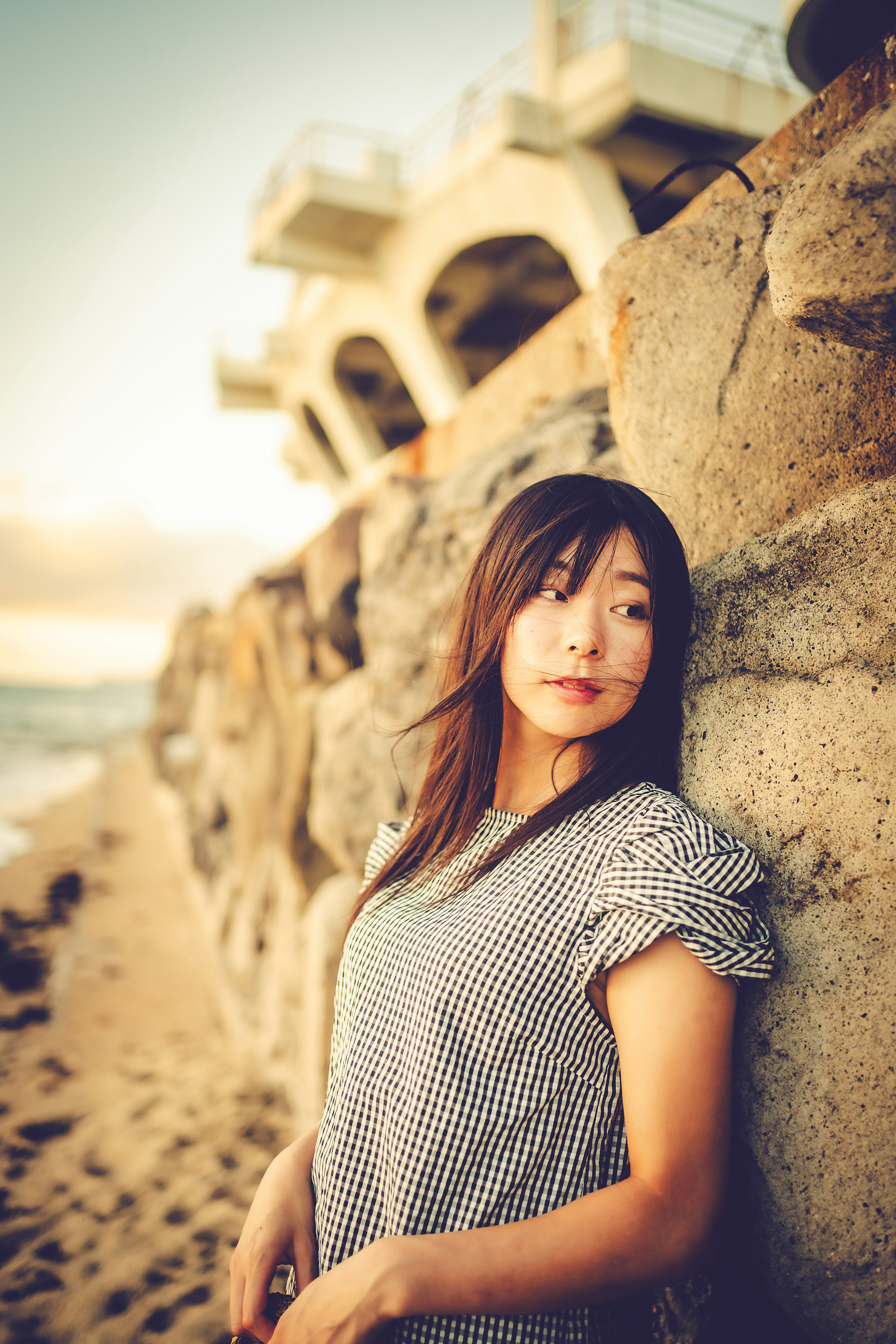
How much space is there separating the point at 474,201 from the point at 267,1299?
1134 centimetres

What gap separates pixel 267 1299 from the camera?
1.16m

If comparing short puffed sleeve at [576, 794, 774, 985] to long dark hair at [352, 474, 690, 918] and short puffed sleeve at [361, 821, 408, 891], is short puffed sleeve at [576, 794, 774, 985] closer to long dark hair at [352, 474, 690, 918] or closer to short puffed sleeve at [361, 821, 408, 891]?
long dark hair at [352, 474, 690, 918]

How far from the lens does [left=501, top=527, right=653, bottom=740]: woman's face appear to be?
112 centimetres

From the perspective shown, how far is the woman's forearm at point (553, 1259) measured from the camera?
83 centimetres

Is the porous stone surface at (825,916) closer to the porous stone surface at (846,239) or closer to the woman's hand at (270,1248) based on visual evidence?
the porous stone surface at (846,239)

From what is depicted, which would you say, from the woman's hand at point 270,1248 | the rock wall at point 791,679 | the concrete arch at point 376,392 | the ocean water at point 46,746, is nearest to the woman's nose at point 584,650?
the rock wall at point 791,679

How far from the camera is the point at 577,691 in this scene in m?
1.13

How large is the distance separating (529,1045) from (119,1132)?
11.1ft

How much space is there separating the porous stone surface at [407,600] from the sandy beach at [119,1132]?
4.56 ft

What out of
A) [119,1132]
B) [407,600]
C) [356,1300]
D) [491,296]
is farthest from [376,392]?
[356,1300]

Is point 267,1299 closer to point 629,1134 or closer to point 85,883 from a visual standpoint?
point 629,1134

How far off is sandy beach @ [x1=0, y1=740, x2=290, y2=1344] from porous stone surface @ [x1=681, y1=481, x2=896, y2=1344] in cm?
226

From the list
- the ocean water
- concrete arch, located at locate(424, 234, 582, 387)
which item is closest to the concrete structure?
concrete arch, located at locate(424, 234, 582, 387)

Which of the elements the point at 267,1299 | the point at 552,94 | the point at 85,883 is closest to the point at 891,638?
the point at 267,1299
